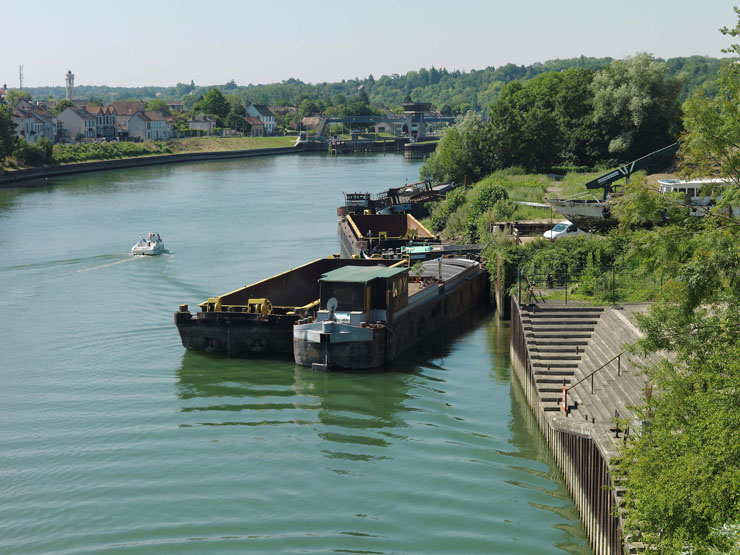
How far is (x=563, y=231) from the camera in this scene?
4788 cm

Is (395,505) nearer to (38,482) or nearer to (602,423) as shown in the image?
(602,423)

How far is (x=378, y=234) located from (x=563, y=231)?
16278 millimetres

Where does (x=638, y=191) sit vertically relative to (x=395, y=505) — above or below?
above

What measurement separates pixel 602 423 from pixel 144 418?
14.3 metres

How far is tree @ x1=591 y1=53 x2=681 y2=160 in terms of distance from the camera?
276ft

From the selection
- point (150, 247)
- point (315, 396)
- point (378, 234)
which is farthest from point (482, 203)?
point (315, 396)

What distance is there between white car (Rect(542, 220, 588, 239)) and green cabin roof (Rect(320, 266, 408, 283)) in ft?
50.0

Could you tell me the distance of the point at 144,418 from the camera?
27812 millimetres

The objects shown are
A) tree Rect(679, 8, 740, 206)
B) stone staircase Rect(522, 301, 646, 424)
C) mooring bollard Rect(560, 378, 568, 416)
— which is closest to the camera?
tree Rect(679, 8, 740, 206)

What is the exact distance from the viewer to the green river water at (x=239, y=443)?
66.9 feet

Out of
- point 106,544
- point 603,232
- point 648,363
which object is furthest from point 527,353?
point 603,232

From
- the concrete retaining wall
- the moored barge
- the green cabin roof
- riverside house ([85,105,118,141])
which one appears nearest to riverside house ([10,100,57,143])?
riverside house ([85,105,118,141])

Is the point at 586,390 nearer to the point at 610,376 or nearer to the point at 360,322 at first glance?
the point at 610,376

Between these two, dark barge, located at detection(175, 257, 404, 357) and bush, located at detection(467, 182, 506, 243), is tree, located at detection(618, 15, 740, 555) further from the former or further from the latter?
bush, located at detection(467, 182, 506, 243)
